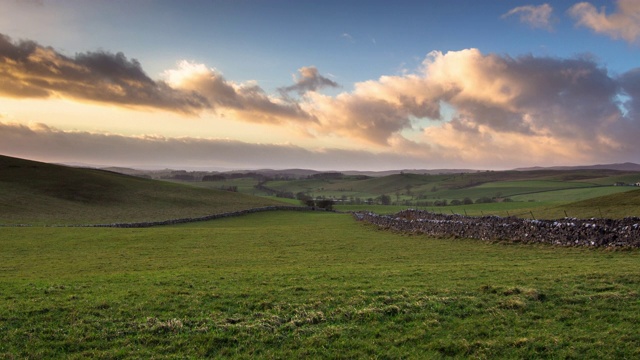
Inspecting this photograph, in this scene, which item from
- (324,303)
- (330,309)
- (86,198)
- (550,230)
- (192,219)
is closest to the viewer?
(330,309)

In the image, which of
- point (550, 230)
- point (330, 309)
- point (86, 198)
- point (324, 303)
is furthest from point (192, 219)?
point (330, 309)

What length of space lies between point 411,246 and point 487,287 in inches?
587

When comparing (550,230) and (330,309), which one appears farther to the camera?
(550,230)

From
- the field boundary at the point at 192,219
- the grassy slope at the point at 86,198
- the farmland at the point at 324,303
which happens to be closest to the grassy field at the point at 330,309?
the farmland at the point at 324,303

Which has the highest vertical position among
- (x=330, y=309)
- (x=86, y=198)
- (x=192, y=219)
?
(x=330, y=309)

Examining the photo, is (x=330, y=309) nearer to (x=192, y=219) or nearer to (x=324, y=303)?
(x=324, y=303)

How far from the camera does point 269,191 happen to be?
6447 inches

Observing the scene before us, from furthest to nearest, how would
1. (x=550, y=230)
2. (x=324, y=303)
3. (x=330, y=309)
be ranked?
(x=550, y=230) < (x=324, y=303) < (x=330, y=309)

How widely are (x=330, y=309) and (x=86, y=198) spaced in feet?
250

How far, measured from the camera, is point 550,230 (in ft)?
82.4

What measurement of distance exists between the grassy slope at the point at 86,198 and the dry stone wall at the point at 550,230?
4476cm

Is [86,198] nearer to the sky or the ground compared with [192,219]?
nearer to the sky

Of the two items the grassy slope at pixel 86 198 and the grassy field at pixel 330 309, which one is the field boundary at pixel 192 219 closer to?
the grassy slope at pixel 86 198

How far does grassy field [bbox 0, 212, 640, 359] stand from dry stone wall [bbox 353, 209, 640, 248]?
5.95ft
